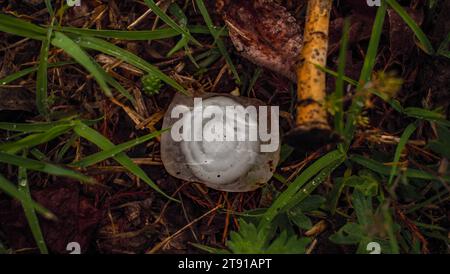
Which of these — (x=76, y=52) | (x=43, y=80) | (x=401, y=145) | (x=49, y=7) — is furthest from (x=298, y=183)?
(x=49, y=7)

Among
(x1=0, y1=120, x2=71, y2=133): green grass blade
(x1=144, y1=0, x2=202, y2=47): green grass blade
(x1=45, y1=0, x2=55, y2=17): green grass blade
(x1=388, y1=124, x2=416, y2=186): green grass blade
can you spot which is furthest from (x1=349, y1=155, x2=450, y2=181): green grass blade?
(x1=45, y1=0, x2=55, y2=17): green grass blade

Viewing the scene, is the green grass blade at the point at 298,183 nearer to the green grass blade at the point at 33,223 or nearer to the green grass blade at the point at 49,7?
the green grass blade at the point at 33,223

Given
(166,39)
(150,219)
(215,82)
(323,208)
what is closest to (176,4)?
(166,39)

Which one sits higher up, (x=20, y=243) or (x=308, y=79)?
(x=308, y=79)

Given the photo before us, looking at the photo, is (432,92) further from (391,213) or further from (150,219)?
(150,219)

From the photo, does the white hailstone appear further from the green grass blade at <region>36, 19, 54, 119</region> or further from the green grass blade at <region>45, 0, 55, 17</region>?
the green grass blade at <region>45, 0, 55, 17</region>

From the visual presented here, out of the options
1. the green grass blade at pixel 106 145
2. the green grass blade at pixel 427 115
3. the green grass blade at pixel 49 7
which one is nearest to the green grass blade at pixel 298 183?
the green grass blade at pixel 427 115

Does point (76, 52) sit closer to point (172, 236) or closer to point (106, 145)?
point (106, 145)
